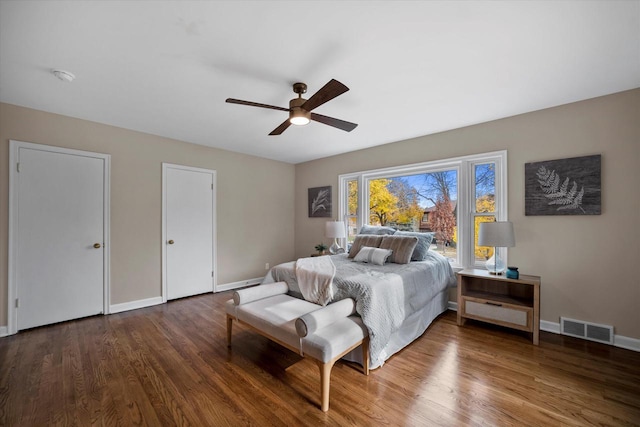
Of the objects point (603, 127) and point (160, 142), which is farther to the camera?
point (160, 142)

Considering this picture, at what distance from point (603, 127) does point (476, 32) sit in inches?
80.6

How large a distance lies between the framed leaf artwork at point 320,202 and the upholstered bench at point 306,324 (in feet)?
8.47

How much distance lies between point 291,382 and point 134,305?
286cm

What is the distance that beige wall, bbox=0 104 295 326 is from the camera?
2.97 m

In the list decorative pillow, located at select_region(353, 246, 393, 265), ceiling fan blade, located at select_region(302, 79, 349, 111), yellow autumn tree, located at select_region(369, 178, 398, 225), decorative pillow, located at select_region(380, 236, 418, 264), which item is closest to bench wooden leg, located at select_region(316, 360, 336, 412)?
decorative pillow, located at select_region(353, 246, 393, 265)

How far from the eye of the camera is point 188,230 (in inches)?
164

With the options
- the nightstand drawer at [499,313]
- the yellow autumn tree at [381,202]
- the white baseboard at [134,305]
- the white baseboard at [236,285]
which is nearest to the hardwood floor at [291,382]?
the nightstand drawer at [499,313]

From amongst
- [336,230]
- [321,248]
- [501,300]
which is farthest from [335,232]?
[501,300]

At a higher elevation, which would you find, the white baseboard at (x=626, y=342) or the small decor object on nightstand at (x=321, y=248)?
the small decor object on nightstand at (x=321, y=248)

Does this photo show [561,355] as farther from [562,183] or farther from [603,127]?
[603,127]

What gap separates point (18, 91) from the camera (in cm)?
256

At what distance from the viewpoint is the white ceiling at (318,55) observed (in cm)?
160

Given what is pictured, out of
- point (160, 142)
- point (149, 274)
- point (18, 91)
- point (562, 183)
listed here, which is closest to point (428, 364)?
point (562, 183)

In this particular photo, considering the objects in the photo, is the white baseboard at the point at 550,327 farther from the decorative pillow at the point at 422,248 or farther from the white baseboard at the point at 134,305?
the white baseboard at the point at 134,305
